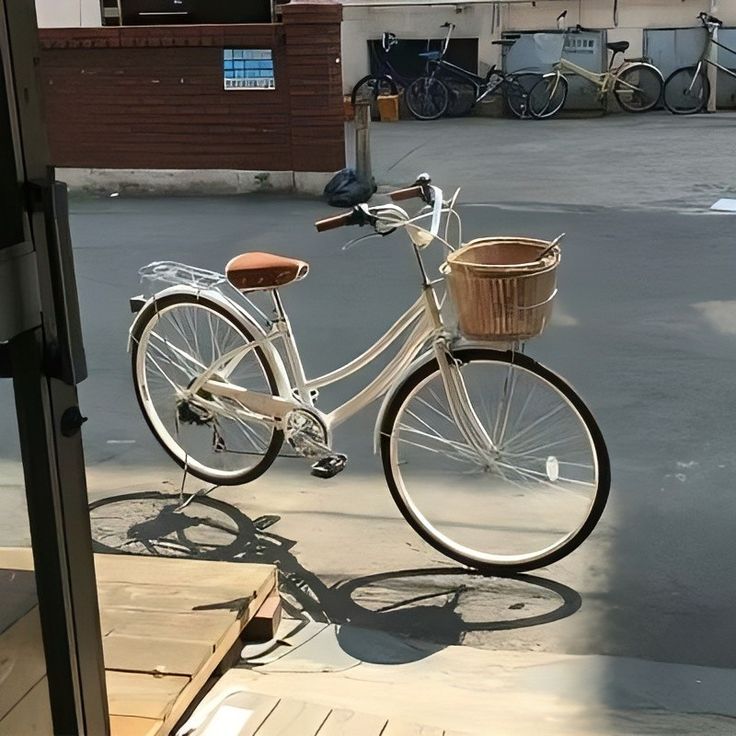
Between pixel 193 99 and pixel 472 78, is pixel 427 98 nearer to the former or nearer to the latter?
pixel 472 78

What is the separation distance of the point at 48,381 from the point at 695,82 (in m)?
16.3

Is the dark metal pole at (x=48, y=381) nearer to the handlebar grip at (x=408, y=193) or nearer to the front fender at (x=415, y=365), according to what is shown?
the front fender at (x=415, y=365)

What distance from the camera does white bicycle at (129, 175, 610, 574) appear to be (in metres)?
3.52

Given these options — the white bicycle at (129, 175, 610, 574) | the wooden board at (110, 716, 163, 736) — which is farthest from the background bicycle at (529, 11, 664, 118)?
the wooden board at (110, 716, 163, 736)

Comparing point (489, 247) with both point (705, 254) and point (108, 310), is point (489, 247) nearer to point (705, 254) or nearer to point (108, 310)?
point (108, 310)

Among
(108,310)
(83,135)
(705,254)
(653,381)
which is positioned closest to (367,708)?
(653,381)

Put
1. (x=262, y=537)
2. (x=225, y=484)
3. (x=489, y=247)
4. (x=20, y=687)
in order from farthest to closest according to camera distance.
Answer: (x=225, y=484) < (x=262, y=537) < (x=489, y=247) < (x=20, y=687)

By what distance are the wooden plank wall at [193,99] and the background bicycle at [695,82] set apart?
8.00 metres

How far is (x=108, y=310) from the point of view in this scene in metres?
7.04

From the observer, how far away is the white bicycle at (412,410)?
139 inches

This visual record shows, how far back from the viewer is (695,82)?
16547mm

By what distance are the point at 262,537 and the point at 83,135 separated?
8.67 m

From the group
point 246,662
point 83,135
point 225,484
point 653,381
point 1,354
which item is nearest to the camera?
point 1,354

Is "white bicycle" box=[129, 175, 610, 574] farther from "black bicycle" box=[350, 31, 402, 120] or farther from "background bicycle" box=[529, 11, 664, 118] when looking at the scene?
"black bicycle" box=[350, 31, 402, 120]
